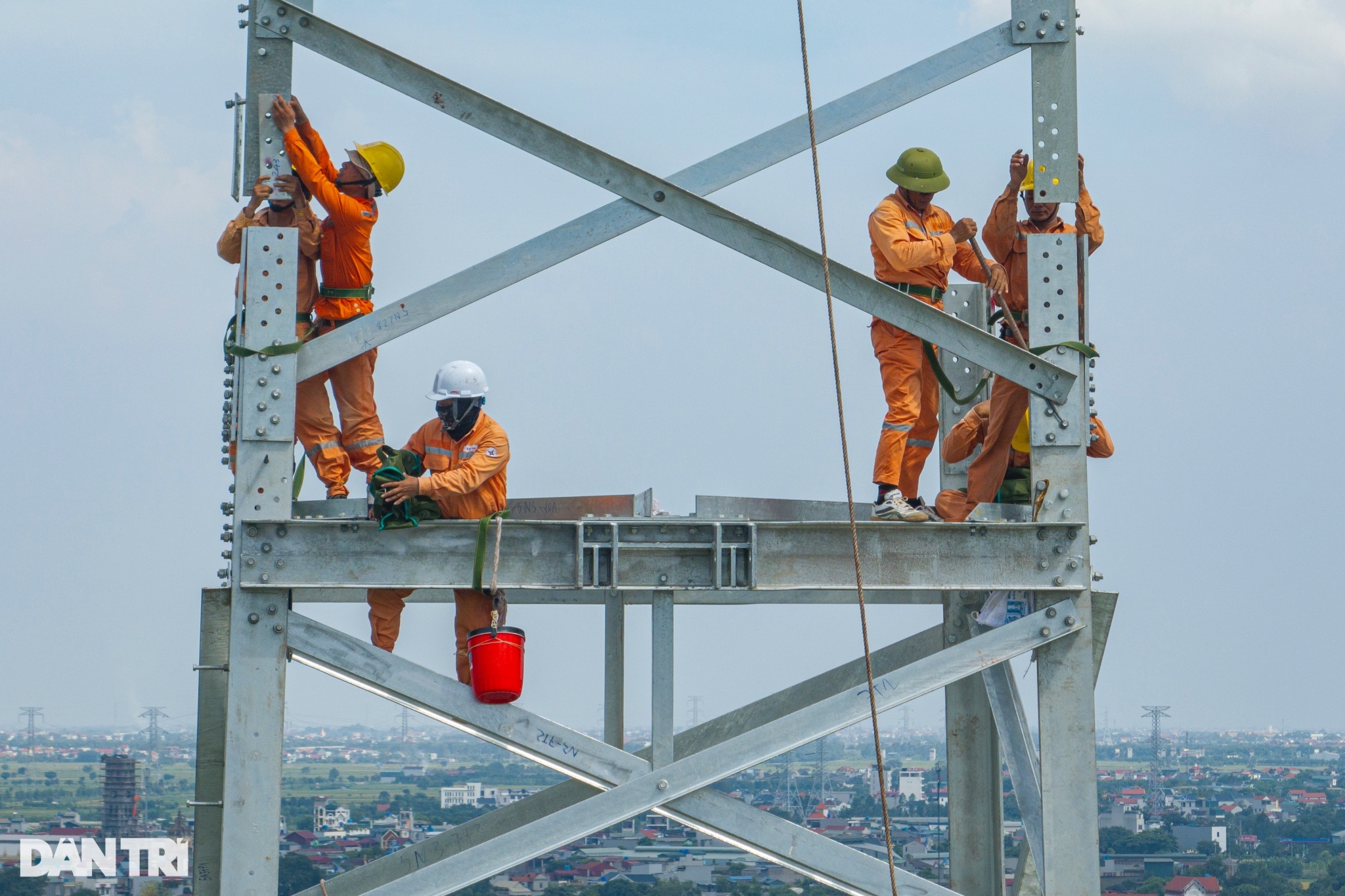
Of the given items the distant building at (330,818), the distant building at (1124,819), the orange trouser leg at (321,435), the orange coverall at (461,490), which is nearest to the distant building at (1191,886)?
the distant building at (1124,819)

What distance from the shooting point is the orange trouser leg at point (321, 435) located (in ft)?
37.6

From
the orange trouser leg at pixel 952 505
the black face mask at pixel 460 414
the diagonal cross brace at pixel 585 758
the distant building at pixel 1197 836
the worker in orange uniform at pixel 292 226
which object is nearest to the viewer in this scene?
the diagonal cross brace at pixel 585 758

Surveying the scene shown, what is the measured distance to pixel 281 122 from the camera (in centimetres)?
1045

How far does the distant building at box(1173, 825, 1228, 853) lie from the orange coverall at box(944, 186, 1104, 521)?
9308cm

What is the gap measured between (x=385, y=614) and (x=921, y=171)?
4749 millimetres

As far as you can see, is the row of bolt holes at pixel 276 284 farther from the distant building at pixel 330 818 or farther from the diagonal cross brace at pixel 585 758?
the distant building at pixel 330 818

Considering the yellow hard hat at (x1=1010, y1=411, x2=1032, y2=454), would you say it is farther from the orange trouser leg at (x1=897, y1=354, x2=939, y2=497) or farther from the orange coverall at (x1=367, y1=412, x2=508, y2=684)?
the orange coverall at (x1=367, y1=412, x2=508, y2=684)

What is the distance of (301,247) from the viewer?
11.4m

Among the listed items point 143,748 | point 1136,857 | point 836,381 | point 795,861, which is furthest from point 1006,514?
point 143,748

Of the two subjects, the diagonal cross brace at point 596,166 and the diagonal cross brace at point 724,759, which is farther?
the diagonal cross brace at point 596,166

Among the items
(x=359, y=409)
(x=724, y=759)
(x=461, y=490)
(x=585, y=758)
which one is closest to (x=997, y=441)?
(x=724, y=759)

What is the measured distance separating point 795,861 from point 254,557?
3.65m

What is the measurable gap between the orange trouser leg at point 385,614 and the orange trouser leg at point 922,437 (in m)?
3.63

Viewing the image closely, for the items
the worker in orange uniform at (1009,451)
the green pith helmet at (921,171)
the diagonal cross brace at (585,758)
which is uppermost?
the green pith helmet at (921,171)
